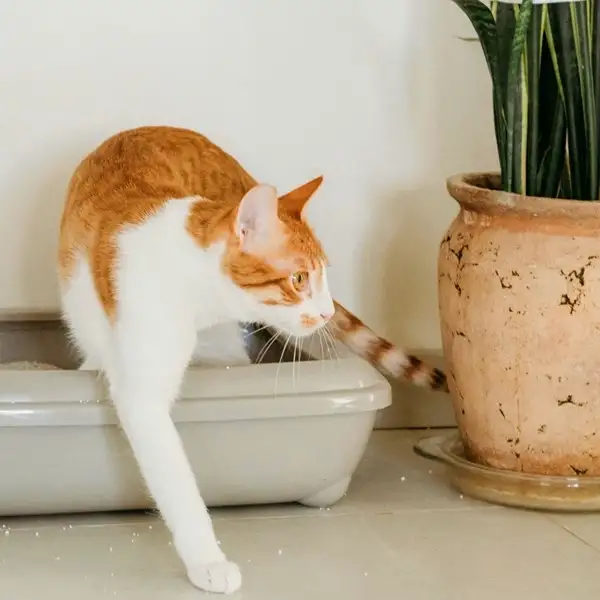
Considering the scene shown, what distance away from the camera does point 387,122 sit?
5.57ft

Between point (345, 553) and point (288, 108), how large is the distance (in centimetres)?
74

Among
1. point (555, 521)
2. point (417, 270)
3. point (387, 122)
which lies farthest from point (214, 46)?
point (555, 521)

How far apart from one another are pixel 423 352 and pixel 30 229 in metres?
0.65

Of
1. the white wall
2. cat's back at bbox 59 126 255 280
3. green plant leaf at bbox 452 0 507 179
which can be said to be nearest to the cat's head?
cat's back at bbox 59 126 255 280

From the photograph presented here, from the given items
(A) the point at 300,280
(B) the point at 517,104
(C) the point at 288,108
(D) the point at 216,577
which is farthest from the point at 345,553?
(C) the point at 288,108

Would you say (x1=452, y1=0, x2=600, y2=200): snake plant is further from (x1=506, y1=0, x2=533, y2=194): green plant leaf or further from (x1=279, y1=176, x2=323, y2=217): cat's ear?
(x1=279, y1=176, x2=323, y2=217): cat's ear

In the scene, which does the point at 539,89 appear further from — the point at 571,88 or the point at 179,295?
the point at 179,295

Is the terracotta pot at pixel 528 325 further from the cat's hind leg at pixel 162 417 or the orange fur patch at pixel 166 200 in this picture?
the cat's hind leg at pixel 162 417

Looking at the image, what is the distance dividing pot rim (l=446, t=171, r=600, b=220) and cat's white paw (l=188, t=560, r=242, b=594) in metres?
0.56

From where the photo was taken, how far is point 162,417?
3.90ft

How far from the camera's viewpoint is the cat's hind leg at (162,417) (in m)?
1.13

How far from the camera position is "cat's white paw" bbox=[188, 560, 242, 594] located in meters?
1.10

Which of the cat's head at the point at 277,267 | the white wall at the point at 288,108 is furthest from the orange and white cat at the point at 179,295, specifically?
the white wall at the point at 288,108

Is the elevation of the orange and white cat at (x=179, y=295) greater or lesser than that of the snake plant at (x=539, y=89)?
lesser
